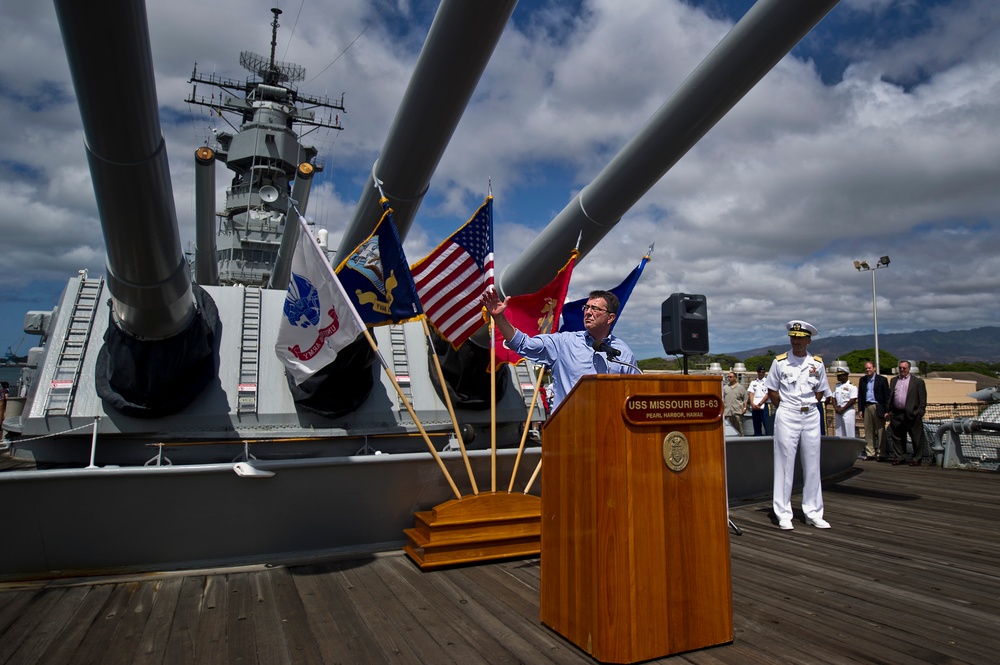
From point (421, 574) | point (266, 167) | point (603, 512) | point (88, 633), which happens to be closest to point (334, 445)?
point (421, 574)

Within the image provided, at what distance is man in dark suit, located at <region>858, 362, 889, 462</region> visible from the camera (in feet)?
31.8

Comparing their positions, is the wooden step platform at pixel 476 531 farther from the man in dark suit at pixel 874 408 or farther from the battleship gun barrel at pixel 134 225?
the man in dark suit at pixel 874 408

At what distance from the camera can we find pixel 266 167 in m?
15.5

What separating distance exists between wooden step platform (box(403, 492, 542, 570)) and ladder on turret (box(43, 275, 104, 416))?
2956mm

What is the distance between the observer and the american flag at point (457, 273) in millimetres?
4500

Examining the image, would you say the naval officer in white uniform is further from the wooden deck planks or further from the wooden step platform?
the wooden step platform

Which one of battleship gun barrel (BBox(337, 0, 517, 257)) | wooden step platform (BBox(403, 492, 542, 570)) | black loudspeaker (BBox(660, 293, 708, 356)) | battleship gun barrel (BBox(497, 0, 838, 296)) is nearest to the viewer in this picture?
battleship gun barrel (BBox(337, 0, 517, 257))

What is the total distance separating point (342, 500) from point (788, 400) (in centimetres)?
355

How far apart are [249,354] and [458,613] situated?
3515mm

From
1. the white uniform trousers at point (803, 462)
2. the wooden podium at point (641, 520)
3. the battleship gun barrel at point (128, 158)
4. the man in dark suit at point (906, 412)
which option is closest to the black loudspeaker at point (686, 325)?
the white uniform trousers at point (803, 462)

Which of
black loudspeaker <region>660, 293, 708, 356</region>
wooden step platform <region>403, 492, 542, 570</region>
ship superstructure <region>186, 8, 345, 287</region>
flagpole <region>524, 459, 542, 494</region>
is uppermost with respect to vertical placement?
ship superstructure <region>186, 8, 345, 287</region>

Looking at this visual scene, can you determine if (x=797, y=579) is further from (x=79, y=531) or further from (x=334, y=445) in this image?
(x=79, y=531)

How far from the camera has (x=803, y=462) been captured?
487 cm

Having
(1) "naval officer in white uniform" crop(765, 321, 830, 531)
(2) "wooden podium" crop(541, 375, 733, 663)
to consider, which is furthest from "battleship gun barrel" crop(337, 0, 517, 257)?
(1) "naval officer in white uniform" crop(765, 321, 830, 531)
